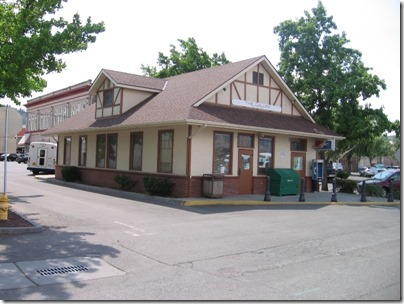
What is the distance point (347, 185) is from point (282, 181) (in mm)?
7530

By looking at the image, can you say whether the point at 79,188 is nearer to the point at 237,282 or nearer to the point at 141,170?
the point at 141,170

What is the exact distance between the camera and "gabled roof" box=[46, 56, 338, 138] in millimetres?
18047

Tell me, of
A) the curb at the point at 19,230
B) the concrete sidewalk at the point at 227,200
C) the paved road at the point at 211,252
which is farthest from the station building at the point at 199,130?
the curb at the point at 19,230

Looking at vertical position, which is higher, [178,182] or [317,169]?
[317,169]

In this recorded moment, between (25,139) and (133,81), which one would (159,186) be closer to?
(133,81)

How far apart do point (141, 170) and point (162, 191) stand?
3.01 metres

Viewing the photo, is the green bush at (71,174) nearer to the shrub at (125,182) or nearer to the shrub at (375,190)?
the shrub at (125,182)

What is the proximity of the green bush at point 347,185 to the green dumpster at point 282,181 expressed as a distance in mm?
6180

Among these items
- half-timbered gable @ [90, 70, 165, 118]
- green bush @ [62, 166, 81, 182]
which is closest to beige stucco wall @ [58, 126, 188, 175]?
green bush @ [62, 166, 81, 182]

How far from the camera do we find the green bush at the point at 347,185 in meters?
25.8

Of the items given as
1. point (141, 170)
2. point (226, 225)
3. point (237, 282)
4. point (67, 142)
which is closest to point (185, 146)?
point (141, 170)

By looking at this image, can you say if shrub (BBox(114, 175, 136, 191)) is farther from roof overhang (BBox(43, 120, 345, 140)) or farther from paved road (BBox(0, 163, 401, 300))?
paved road (BBox(0, 163, 401, 300))

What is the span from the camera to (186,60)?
39062mm

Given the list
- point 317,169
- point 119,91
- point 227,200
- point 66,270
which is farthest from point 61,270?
point 317,169
